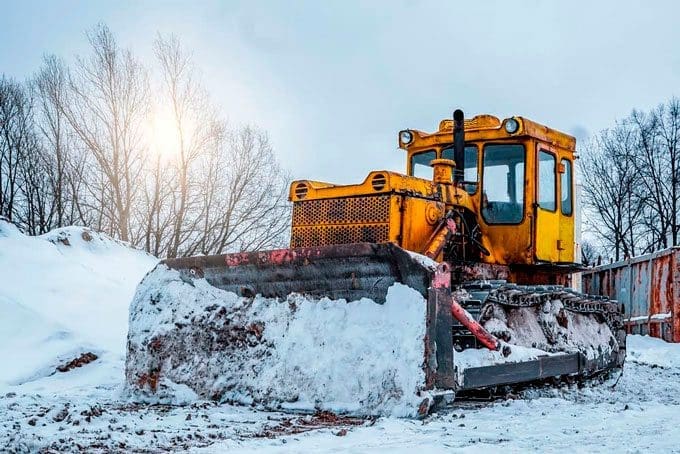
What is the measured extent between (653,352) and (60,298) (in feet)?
32.9

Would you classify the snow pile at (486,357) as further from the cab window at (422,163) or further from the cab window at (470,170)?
the cab window at (422,163)

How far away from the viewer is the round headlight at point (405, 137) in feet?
31.8

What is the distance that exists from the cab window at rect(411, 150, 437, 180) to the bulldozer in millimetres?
14

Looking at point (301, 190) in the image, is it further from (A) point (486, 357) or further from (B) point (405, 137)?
(A) point (486, 357)

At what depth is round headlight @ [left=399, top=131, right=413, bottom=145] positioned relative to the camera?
9688mm

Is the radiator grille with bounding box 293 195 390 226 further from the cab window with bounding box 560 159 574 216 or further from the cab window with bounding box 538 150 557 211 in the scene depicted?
the cab window with bounding box 560 159 574 216

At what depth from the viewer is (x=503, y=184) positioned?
913cm

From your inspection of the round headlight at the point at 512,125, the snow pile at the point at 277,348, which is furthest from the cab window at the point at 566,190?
the snow pile at the point at 277,348

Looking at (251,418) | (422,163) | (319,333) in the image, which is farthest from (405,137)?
(251,418)

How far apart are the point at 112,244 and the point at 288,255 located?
1137 centimetres

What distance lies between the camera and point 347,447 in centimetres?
486

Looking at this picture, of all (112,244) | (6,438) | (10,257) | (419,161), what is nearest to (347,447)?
(6,438)

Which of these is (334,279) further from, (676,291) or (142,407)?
(676,291)

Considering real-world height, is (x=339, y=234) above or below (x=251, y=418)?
above
